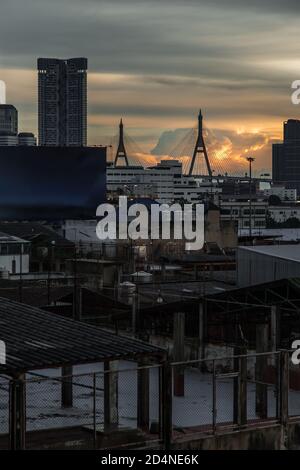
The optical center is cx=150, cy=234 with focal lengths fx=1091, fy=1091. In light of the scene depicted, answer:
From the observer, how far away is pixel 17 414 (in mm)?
11648

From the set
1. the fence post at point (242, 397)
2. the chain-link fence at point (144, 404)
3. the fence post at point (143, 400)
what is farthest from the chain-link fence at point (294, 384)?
the fence post at point (143, 400)

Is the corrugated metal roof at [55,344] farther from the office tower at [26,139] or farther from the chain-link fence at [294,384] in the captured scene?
the office tower at [26,139]

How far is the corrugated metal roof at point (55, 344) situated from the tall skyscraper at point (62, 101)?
164598 mm

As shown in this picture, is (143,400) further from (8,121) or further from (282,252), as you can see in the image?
(8,121)

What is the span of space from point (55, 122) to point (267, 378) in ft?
548

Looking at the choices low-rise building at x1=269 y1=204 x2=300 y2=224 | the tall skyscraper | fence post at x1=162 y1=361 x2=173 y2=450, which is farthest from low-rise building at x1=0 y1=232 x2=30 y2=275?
the tall skyscraper

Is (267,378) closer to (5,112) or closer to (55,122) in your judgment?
(5,112)

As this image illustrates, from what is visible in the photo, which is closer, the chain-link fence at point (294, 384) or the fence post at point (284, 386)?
the fence post at point (284, 386)

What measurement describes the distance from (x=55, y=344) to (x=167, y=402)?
1480mm

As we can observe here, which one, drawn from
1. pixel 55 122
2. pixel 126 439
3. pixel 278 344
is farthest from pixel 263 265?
pixel 55 122

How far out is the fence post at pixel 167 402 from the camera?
1277 centimetres

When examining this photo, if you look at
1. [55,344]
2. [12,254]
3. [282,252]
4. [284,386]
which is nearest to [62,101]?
[12,254]

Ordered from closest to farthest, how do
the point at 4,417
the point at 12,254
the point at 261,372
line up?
1. the point at 4,417
2. the point at 261,372
3. the point at 12,254
